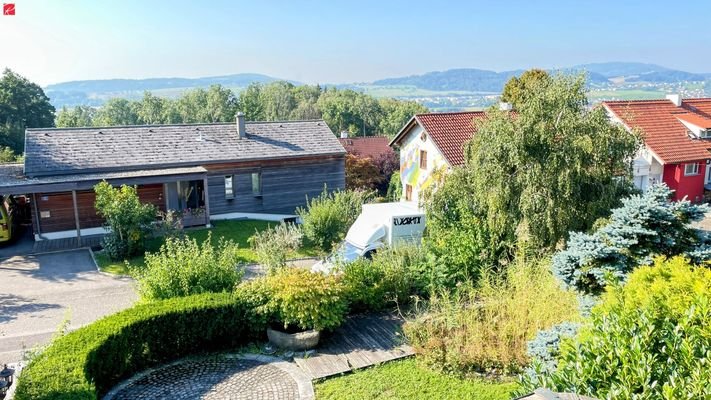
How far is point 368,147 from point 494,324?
32649 mm

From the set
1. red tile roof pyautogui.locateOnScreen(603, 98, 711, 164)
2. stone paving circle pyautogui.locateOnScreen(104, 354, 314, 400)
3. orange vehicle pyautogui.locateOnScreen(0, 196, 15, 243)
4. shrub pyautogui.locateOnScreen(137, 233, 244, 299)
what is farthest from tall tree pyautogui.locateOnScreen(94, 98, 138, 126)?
stone paving circle pyautogui.locateOnScreen(104, 354, 314, 400)

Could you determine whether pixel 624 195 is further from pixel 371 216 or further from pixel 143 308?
pixel 143 308

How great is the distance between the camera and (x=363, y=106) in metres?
84.9

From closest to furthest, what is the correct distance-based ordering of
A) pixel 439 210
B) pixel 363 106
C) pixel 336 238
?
pixel 439 210 → pixel 336 238 → pixel 363 106

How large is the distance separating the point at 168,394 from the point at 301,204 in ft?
59.2

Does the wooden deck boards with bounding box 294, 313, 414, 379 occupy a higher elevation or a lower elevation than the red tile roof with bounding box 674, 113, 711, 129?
lower

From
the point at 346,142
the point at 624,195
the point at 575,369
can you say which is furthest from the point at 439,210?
the point at 346,142

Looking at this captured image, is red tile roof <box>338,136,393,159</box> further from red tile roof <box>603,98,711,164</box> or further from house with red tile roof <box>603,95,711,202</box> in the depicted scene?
house with red tile roof <box>603,95,711,202</box>

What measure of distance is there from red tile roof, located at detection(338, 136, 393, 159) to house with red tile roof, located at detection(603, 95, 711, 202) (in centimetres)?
1714

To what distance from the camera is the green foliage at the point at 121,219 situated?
742 inches

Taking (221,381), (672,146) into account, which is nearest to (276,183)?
(221,381)

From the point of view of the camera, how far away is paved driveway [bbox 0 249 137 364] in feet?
42.6

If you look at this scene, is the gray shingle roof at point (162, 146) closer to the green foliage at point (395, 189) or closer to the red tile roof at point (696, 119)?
the green foliage at point (395, 189)

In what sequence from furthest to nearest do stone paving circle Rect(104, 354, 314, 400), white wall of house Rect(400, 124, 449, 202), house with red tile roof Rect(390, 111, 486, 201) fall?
white wall of house Rect(400, 124, 449, 202)
house with red tile roof Rect(390, 111, 486, 201)
stone paving circle Rect(104, 354, 314, 400)
